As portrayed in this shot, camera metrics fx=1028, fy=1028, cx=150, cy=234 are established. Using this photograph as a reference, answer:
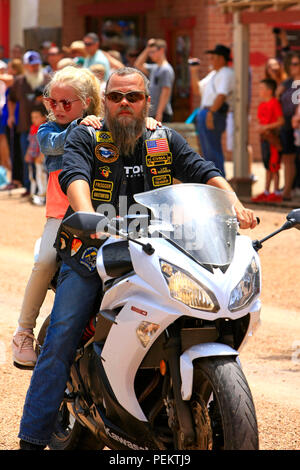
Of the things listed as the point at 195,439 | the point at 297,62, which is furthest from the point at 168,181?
the point at 297,62

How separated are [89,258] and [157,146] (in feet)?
1.96

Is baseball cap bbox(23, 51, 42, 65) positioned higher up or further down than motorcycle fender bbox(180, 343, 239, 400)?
further down

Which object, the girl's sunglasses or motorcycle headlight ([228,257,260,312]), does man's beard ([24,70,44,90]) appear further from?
motorcycle headlight ([228,257,260,312])

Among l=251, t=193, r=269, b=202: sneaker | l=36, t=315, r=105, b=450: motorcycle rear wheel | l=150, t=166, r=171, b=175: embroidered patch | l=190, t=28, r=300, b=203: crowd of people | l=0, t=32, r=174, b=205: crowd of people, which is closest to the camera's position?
l=150, t=166, r=171, b=175: embroidered patch

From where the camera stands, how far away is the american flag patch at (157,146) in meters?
4.43

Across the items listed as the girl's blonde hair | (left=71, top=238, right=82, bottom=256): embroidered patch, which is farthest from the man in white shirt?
(left=71, top=238, right=82, bottom=256): embroidered patch

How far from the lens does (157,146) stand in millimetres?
4465

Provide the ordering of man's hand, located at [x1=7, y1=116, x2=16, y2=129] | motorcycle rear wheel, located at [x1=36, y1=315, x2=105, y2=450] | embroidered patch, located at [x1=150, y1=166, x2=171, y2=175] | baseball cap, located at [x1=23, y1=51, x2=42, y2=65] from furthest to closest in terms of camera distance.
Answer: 1. man's hand, located at [x1=7, y1=116, x2=16, y2=129]
2. baseball cap, located at [x1=23, y1=51, x2=42, y2=65]
3. motorcycle rear wheel, located at [x1=36, y1=315, x2=105, y2=450]
4. embroidered patch, located at [x1=150, y1=166, x2=171, y2=175]

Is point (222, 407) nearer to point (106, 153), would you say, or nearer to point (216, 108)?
point (106, 153)

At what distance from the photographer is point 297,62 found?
44.1ft

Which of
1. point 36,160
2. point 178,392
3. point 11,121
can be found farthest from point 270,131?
point 178,392

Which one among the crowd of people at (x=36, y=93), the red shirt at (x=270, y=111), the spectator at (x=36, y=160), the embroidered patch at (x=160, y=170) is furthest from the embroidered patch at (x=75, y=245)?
the spectator at (x=36, y=160)

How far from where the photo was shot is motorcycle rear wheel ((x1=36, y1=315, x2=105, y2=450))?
471cm

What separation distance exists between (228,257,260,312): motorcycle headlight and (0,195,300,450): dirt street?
138cm
